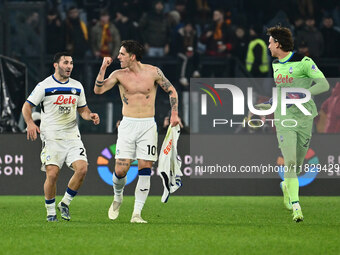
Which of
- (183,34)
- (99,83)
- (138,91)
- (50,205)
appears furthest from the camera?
(183,34)

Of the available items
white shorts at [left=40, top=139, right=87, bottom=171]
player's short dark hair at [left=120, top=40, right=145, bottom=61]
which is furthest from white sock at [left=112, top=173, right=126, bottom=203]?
player's short dark hair at [left=120, top=40, right=145, bottom=61]

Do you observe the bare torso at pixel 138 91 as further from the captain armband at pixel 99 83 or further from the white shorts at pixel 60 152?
the white shorts at pixel 60 152

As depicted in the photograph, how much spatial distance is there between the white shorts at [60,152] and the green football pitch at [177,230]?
0.75 m

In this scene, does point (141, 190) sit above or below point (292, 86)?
below

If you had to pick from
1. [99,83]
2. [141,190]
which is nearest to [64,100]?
[99,83]

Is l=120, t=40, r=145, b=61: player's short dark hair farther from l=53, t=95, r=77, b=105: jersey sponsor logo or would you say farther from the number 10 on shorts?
the number 10 on shorts

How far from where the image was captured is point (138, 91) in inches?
458

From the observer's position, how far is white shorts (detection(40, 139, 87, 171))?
467 inches

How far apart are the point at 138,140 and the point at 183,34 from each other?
386 inches

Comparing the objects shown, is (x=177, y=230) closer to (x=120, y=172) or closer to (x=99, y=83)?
(x=120, y=172)

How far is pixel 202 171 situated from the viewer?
17.5 metres

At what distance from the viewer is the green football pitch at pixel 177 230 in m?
8.98

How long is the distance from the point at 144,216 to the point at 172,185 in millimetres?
843

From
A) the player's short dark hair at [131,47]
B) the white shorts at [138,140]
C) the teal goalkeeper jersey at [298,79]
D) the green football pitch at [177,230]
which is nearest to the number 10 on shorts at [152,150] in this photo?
the white shorts at [138,140]
